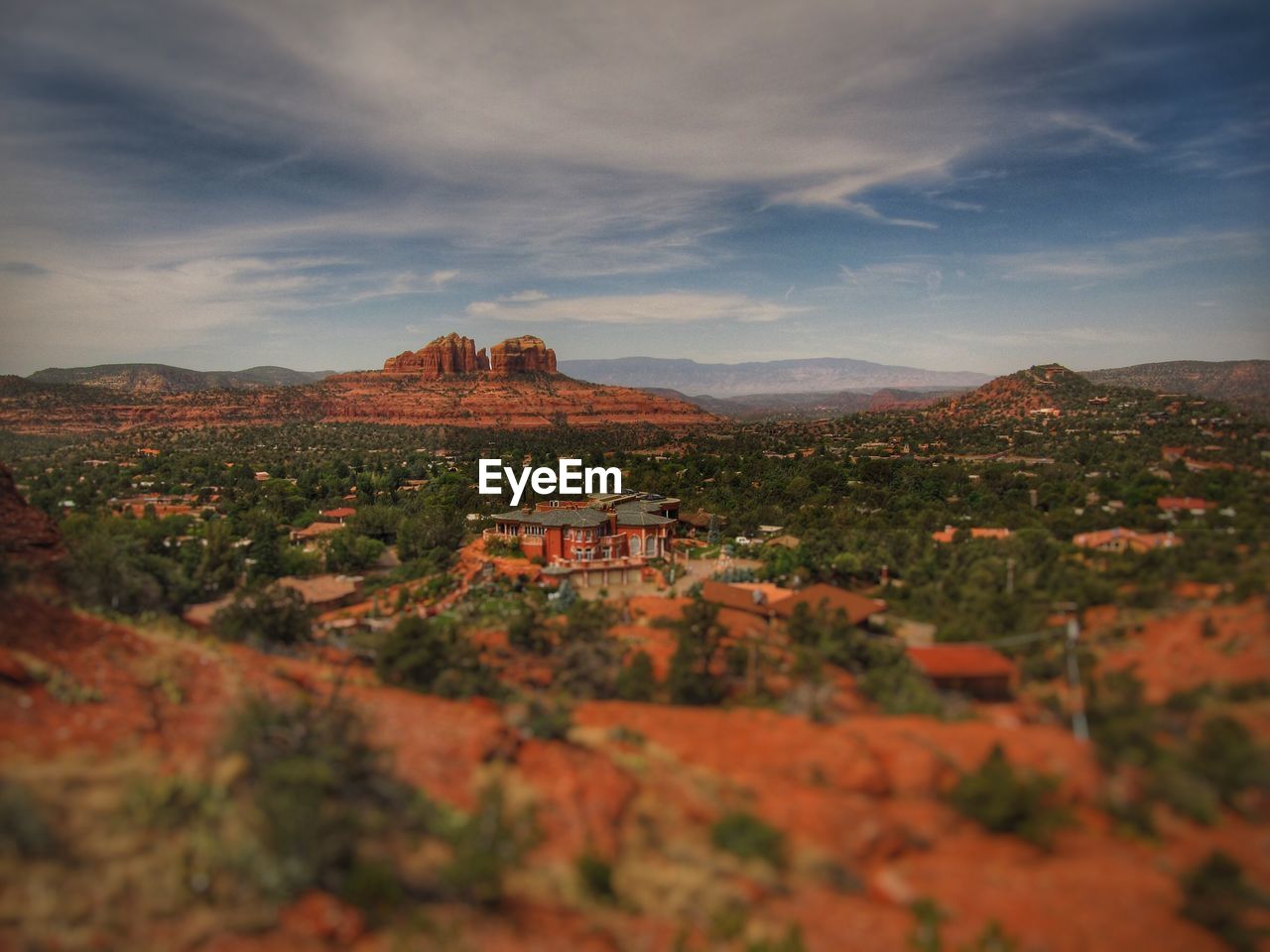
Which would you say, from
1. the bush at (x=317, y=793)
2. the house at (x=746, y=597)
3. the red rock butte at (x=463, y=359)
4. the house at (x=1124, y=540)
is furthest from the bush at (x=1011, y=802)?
the red rock butte at (x=463, y=359)

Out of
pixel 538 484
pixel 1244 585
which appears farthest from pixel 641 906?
pixel 538 484

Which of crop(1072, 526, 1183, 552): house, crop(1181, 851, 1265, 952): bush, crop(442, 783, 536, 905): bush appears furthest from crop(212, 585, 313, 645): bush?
crop(1072, 526, 1183, 552): house

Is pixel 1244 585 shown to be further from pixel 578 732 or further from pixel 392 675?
pixel 392 675

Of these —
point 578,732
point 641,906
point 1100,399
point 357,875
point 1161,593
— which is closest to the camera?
point 357,875

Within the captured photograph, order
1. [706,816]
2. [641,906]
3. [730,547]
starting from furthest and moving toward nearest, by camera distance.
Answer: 1. [730,547]
2. [706,816]
3. [641,906]

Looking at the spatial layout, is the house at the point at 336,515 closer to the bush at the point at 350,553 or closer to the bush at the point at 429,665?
the bush at the point at 350,553

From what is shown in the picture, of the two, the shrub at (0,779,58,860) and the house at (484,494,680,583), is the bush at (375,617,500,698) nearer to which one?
the shrub at (0,779,58,860)

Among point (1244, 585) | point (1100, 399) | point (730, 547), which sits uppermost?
point (1100, 399)
